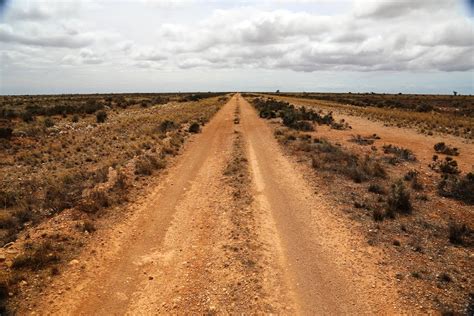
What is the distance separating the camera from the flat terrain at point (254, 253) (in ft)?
22.1

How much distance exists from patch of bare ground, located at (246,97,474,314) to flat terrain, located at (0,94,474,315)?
1.7 inches

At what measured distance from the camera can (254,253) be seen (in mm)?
8516

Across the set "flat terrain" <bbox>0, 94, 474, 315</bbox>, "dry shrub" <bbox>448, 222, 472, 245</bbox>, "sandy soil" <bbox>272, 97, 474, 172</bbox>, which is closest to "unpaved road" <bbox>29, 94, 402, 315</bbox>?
"flat terrain" <bbox>0, 94, 474, 315</bbox>

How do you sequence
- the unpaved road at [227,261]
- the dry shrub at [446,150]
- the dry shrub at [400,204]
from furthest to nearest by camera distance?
1. the dry shrub at [446,150]
2. the dry shrub at [400,204]
3. the unpaved road at [227,261]

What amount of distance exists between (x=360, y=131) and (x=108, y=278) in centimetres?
2611

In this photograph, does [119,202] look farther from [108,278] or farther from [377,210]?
[377,210]

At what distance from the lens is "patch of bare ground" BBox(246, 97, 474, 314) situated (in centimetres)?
735

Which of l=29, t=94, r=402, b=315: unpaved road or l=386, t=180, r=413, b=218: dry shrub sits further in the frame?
l=386, t=180, r=413, b=218: dry shrub

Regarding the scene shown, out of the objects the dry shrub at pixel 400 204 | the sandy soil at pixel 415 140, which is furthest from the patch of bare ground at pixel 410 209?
the sandy soil at pixel 415 140

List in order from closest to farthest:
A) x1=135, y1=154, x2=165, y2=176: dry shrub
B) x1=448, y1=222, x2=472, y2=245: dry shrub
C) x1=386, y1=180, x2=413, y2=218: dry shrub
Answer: x1=448, y1=222, x2=472, y2=245: dry shrub < x1=386, y1=180, x2=413, y2=218: dry shrub < x1=135, y1=154, x2=165, y2=176: dry shrub

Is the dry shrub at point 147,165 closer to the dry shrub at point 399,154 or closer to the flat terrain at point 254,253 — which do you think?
the flat terrain at point 254,253

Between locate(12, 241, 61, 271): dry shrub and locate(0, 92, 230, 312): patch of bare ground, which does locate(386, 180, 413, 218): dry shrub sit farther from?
locate(12, 241, 61, 271): dry shrub

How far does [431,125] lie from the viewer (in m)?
34.3

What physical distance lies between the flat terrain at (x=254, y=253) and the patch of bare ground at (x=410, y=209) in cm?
4
